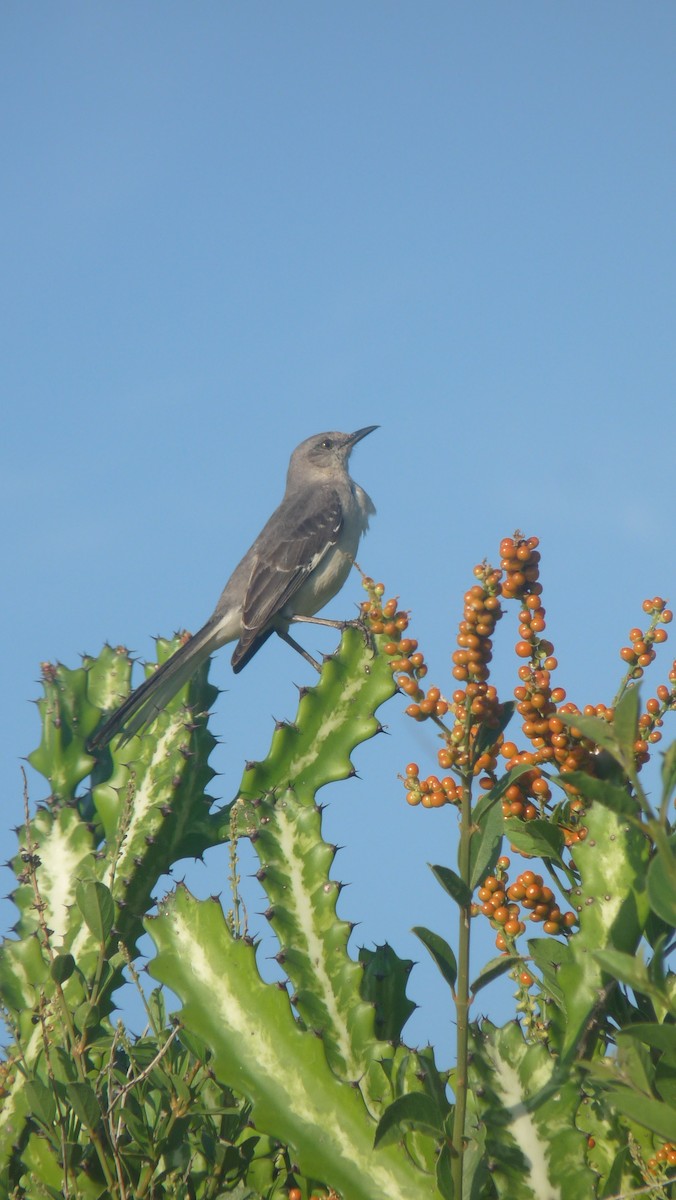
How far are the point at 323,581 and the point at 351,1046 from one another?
16.4ft

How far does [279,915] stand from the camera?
2133 mm

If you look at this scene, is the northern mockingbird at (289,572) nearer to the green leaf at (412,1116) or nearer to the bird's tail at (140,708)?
the bird's tail at (140,708)

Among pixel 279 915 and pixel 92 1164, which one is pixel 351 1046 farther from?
pixel 92 1164

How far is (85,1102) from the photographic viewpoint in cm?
176

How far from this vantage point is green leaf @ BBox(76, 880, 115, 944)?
6.28 ft

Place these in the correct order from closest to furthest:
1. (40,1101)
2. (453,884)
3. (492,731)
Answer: (453,884), (492,731), (40,1101)

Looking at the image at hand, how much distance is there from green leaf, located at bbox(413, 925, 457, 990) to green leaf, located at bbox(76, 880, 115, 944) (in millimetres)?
651

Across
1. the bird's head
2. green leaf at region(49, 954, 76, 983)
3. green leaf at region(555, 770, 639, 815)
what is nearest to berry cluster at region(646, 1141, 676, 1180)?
green leaf at region(555, 770, 639, 815)

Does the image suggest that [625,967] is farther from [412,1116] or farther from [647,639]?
[647,639]

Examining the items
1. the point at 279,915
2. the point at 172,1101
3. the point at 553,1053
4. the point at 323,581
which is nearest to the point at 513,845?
the point at 553,1053

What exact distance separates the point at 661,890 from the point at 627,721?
0.22 meters

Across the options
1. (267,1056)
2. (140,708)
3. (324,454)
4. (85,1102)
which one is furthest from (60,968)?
(324,454)

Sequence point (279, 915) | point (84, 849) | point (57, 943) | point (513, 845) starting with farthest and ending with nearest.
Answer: point (84, 849)
point (57, 943)
point (279, 915)
point (513, 845)

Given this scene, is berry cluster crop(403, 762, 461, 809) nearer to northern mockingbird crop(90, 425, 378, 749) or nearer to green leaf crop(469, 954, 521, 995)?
green leaf crop(469, 954, 521, 995)
